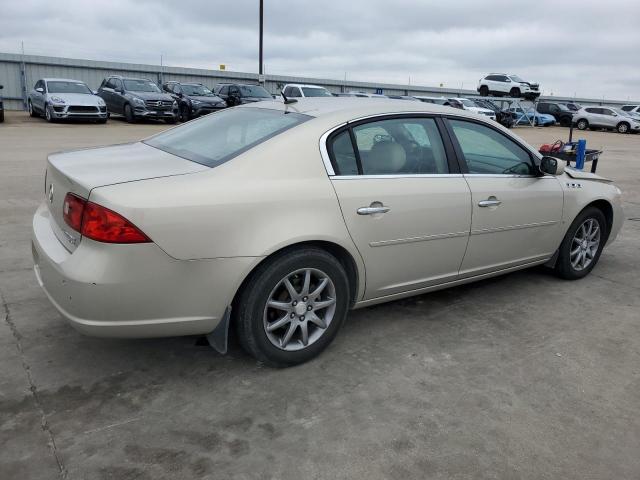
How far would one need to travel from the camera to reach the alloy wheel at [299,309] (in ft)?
10.0

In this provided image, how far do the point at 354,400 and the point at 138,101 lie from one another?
19.3 meters

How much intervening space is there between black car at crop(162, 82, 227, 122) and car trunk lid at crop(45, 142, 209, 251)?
18.0m

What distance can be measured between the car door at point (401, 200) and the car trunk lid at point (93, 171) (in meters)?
0.90

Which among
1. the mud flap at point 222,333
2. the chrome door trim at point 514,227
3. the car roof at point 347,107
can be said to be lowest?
the mud flap at point 222,333

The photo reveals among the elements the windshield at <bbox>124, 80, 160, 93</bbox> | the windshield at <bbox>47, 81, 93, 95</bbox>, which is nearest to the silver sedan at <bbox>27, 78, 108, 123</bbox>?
the windshield at <bbox>47, 81, 93, 95</bbox>

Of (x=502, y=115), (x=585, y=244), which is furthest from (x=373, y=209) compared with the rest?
(x=502, y=115)

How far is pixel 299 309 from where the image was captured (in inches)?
123

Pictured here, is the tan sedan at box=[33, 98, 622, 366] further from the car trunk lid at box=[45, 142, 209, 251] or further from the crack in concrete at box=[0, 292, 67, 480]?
the crack in concrete at box=[0, 292, 67, 480]

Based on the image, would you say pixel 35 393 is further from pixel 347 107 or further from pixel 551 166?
pixel 551 166

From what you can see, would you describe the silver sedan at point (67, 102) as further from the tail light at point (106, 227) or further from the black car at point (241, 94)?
the tail light at point (106, 227)

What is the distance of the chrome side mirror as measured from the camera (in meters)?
4.18

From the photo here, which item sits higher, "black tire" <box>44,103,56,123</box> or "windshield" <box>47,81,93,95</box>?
"windshield" <box>47,81,93,95</box>

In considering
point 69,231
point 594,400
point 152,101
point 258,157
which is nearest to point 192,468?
point 69,231

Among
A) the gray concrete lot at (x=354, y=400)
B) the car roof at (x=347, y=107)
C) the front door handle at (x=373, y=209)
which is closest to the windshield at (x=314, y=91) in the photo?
the car roof at (x=347, y=107)
